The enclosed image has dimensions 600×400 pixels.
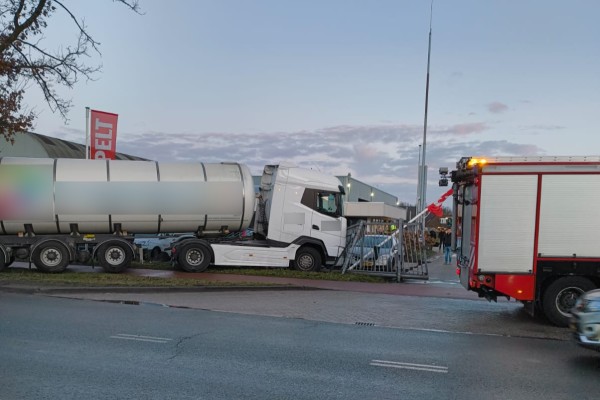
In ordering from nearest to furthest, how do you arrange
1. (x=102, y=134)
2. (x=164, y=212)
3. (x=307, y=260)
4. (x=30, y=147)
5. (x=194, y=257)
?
(x=164, y=212), (x=194, y=257), (x=307, y=260), (x=102, y=134), (x=30, y=147)

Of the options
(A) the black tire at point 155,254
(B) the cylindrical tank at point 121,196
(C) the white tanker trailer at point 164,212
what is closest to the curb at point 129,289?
(C) the white tanker trailer at point 164,212

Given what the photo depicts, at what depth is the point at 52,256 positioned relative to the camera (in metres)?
16.3

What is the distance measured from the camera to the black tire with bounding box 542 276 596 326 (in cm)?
1012

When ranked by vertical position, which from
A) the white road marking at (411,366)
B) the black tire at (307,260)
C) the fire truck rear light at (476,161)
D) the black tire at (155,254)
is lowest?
the black tire at (155,254)

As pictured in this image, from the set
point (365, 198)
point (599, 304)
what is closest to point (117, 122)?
point (599, 304)

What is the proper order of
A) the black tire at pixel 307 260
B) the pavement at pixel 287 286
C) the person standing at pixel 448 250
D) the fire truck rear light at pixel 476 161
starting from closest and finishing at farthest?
the fire truck rear light at pixel 476 161 → the pavement at pixel 287 286 → the black tire at pixel 307 260 → the person standing at pixel 448 250

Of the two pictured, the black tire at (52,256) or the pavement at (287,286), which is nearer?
the pavement at (287,286)

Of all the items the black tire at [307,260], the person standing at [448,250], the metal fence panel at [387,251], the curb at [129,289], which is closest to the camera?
the curb at [129,289]

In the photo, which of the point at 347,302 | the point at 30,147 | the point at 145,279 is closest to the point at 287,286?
the point at 347,302

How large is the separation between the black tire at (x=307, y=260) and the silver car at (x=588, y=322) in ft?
37.3

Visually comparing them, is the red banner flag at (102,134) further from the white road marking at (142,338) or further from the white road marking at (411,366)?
the white road marking at (411,366)

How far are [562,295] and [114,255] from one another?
12.8m

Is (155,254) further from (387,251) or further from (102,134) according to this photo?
(387,251)

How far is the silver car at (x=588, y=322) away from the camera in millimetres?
6887
